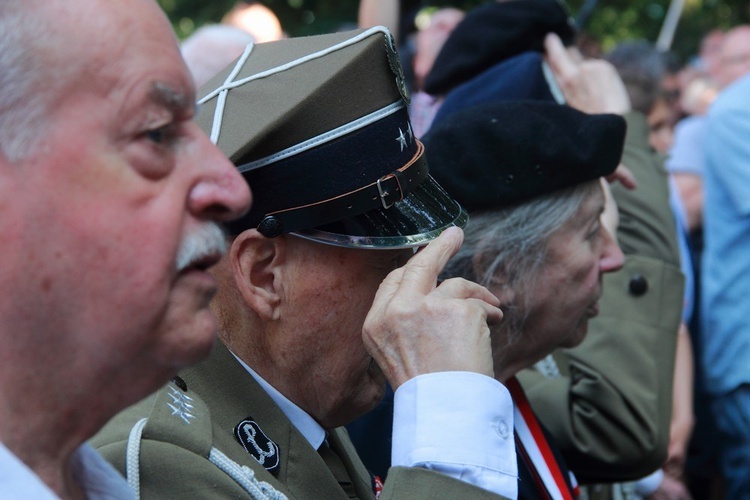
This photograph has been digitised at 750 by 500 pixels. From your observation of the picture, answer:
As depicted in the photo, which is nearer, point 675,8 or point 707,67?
point 707,67

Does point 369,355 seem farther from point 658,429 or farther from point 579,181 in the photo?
point 658,429

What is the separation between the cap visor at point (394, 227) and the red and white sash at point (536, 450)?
2.95 feet

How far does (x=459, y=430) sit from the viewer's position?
1.77 m

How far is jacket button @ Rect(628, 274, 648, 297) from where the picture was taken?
3678 millimetres

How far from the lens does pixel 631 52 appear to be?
6.21 metres

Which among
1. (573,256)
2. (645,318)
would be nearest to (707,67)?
(645,318)

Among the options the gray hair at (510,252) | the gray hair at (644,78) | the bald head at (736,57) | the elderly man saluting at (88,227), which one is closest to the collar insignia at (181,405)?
the elderly man saluting at (88,227)

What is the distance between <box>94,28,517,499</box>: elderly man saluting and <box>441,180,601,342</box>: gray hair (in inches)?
24.0

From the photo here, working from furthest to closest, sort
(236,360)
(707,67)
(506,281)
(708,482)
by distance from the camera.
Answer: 1. (707,67)
2. (708,482)
3. (506,281)
4. (236,360)

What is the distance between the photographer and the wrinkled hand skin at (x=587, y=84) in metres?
4.10

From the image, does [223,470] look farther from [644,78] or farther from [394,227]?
[644,78]

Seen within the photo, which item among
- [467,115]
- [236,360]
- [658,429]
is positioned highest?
[236,360]

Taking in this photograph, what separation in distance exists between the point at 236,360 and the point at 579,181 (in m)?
1.31

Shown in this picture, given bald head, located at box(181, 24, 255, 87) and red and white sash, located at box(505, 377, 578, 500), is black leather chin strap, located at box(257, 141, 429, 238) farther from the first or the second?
bald head, located at box(181, 24, 255, 87)
